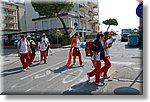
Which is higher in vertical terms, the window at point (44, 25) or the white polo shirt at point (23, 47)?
the window at point (44, 25)

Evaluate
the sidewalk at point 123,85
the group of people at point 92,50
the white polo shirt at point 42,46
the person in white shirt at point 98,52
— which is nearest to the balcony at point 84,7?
the group of people at point 92,50

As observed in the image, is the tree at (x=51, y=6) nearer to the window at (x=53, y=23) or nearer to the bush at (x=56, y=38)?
the bush at (x=56, y=38)

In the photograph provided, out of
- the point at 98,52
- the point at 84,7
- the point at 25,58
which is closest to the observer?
the point at 98,52

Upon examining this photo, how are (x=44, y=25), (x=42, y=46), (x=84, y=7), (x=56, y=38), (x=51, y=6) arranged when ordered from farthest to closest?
(x=84, y=7)
(x=44, y=25)
(x=51, y=6)
(x=56, y=38)
(x=42, y=46)

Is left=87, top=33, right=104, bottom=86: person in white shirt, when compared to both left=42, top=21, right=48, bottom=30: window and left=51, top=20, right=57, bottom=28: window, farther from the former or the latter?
left=42, top=21, right=48, bottom=30: window

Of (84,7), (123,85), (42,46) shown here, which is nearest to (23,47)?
(42,46)

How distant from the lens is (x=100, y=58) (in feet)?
18.4

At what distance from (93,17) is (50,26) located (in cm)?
1937

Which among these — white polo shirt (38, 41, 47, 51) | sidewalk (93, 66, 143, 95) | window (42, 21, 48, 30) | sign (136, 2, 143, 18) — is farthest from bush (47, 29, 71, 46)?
sign (136, 2, 143, 18)

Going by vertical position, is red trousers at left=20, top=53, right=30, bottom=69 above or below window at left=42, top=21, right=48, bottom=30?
below

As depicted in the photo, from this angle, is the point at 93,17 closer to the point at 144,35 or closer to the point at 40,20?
the point at 40,20

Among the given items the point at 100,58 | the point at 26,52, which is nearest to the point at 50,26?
the point at 26,52

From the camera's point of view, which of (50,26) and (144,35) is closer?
(144,35)

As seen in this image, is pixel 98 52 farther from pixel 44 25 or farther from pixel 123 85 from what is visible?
pixel 44 25
